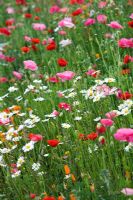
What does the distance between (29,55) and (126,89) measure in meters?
1.75

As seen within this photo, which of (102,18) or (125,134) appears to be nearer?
(125,134)

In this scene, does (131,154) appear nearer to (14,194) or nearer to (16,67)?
(14,194)

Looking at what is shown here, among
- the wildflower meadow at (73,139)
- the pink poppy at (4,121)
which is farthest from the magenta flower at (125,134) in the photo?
the pink poppy at (4,121)

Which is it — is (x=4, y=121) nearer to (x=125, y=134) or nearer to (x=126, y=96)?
(x=126, y=96)

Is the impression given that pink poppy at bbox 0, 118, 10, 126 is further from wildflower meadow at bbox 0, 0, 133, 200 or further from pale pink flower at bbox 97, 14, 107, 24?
pale pink flower at bbox 97, 14, 107, 24

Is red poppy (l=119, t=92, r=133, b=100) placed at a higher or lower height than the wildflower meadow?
higher

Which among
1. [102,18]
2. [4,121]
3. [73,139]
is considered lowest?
[73,139]

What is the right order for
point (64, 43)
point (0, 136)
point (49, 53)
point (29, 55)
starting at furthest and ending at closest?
point (29, 55)
point (49, 53)
point (64, 43)
point (0, 136)

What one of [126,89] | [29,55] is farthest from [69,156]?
[29,55]

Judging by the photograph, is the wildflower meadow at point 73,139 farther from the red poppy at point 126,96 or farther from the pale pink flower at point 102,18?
the pale pink flower at point 102,18

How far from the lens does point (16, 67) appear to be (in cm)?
475

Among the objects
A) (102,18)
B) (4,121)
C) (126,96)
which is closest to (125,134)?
(126,96)

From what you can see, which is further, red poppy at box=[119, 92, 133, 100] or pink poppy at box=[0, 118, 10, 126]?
pink poppy at box=[0, 118, 10, 126]

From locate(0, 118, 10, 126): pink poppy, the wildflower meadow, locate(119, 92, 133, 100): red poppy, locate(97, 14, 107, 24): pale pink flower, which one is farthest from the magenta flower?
locate(97, 14, 107, 24): pale pink flower
